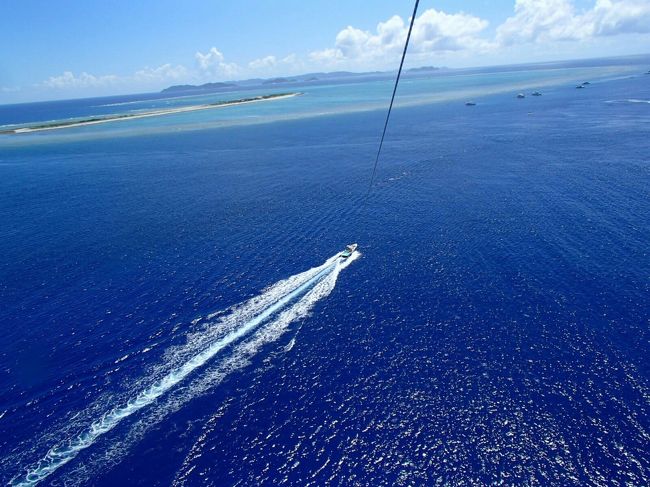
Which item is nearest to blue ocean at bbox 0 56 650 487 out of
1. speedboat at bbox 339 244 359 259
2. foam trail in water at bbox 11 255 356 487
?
foam trail in water at bbox 11 255 356 487

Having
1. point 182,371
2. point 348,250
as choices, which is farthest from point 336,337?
point 348,250

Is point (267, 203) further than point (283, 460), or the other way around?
point (267, 203)

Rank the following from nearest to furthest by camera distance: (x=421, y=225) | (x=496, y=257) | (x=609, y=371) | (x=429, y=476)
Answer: (x=429, y=476), (x=609, y=371), (x=496, y=257), (x=421, y=225)

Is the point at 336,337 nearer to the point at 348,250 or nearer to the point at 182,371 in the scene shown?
the point at 182,371

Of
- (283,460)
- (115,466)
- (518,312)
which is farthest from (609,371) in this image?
(115,466)

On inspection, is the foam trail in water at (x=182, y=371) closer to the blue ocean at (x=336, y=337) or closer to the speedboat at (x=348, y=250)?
the blue ocean at (x=336, y=337)

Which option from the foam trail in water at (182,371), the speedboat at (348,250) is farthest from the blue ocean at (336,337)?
the speedboat at (348,250)

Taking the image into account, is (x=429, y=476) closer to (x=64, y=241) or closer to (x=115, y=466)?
(x=115, y=466)

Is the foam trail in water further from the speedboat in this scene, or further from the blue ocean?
the speedboat
